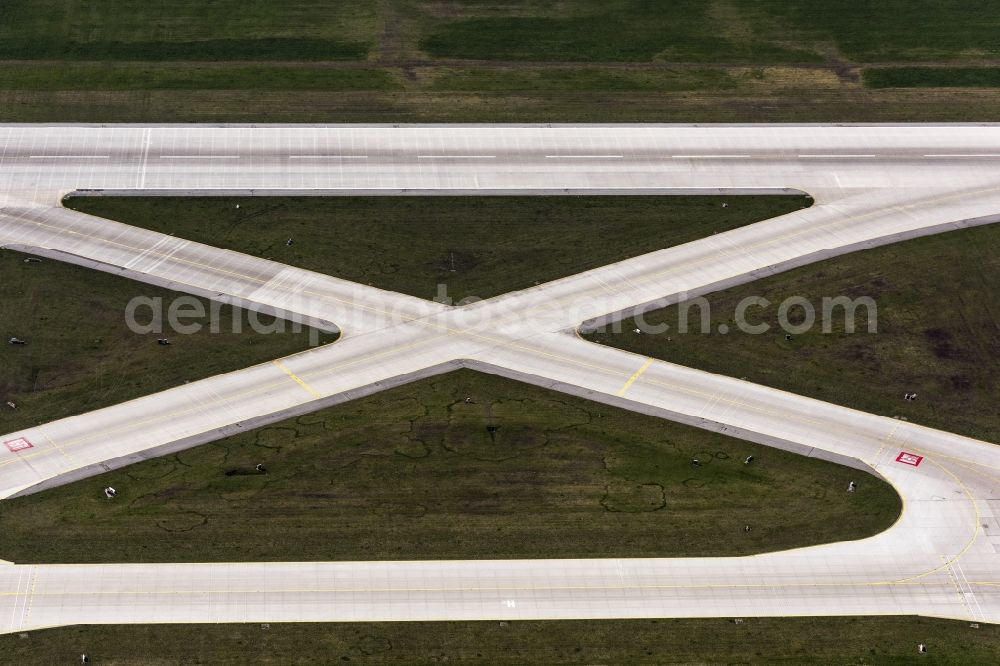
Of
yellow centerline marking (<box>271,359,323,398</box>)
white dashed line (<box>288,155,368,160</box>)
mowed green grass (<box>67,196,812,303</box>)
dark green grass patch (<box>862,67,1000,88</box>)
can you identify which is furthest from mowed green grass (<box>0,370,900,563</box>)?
dark green grass patch (<box>862,67,1000,88</box>)

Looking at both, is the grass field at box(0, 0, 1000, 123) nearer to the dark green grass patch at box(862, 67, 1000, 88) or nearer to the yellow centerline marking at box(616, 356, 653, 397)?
the dark green grass patch at box(862, 67, 1000, 88)

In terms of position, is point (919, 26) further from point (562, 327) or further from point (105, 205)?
point (105, 205)

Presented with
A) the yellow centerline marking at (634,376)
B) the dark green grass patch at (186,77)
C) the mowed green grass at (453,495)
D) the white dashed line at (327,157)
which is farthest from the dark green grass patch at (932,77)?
the white dashed line at (327,157)

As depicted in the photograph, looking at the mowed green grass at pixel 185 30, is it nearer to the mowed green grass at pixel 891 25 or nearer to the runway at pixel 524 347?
the runway at pixel 524 347

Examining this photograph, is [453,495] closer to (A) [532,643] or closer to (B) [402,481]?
(B) [402,481]

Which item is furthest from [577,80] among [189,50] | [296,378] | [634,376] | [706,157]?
[296,378]

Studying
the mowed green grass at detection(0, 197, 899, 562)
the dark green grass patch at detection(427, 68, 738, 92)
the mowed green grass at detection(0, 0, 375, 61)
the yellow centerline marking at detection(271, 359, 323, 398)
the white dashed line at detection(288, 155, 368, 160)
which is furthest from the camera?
the mowed green grass at detection(0, 0, 375, 61)
